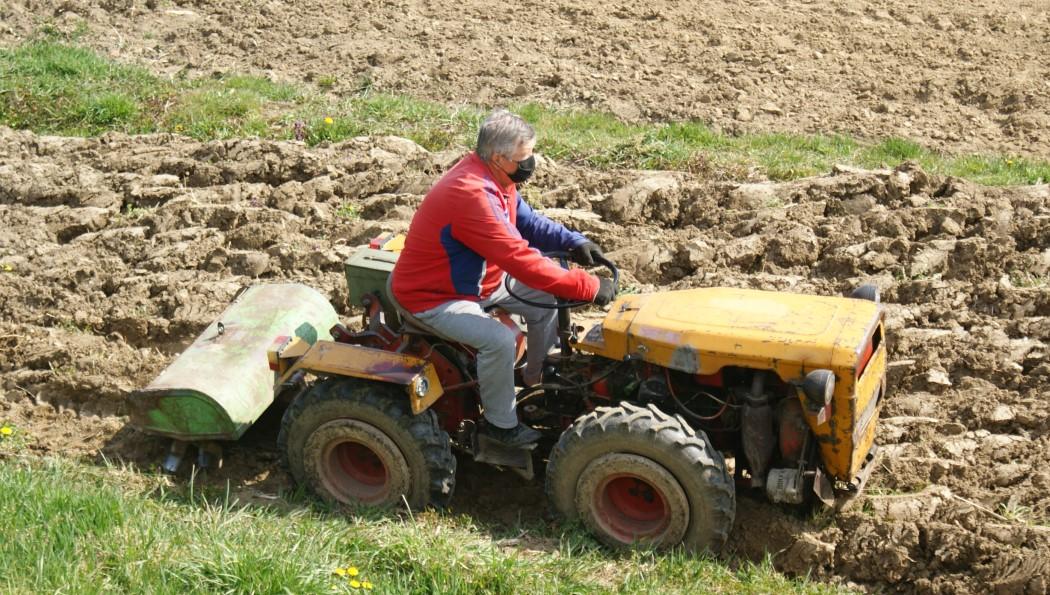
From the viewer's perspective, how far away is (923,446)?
21.6 feet

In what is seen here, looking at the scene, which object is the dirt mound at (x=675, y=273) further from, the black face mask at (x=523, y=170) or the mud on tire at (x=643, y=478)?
the black face mask at (x=523, y=170)

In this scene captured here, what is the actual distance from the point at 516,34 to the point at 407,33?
1.08 metres

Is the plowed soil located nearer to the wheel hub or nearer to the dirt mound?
the dirt mound

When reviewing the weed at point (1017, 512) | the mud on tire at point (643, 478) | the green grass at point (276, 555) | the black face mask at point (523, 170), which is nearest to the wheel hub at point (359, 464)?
the green grass at point (276, 555)

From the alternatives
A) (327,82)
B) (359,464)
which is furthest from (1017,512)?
→ (327,82)

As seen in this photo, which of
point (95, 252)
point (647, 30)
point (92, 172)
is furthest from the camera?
point (647, 30)

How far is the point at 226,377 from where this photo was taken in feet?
21.8

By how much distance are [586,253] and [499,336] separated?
643 millimetres

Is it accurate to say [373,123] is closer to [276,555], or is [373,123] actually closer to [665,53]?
[665,53]

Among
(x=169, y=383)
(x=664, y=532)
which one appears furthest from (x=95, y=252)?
(x=664, y=532)

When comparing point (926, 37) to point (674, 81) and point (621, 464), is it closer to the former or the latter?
point (674, 81)

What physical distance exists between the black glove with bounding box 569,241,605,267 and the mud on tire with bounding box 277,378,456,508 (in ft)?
3.43

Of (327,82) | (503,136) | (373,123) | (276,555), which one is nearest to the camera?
(276,555)

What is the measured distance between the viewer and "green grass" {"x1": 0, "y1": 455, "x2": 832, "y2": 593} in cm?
520
